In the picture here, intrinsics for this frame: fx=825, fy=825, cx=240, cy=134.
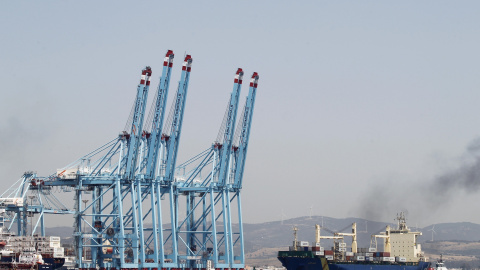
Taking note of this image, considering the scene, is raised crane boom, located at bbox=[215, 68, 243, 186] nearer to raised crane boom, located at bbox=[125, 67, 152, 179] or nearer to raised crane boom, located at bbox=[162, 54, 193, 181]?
raised crane boom, located at bbox=[162, 54, 193, 181]

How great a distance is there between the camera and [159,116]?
319 feet

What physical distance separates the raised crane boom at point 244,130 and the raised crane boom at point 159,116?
14583mm

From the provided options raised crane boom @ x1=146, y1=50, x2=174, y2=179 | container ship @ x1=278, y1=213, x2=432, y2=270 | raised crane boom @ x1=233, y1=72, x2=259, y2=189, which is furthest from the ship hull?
raised crane boom @ x1=146, y1=50, x2=174, y2=179

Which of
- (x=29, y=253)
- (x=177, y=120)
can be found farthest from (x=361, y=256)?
(x=29, y=253)

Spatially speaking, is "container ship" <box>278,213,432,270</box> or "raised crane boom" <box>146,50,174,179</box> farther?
"container ship" <box>278,213,432,270</box>

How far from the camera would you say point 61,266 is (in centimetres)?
10081

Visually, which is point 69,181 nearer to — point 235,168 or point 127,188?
point 127,188

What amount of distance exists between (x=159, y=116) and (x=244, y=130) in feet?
51.6

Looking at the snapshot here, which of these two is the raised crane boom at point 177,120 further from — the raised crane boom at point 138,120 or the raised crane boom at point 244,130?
the raised crane boom at point 244,130

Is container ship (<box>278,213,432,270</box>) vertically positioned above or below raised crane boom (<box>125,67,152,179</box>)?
below

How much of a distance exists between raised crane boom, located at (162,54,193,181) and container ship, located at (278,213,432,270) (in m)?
20.2

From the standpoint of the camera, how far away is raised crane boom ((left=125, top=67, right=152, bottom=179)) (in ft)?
311

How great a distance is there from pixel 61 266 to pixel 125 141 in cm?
1783

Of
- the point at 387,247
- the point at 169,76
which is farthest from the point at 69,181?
the point at 387,247
